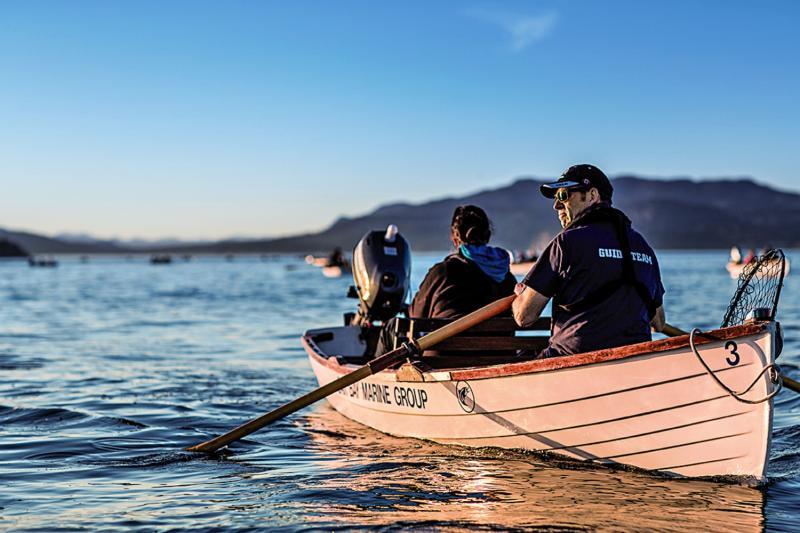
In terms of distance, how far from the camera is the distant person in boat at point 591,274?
22.8 feet

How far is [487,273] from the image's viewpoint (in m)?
9.29

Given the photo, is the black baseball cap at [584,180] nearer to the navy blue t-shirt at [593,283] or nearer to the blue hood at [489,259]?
the navy blue t-shirt at [593,283]

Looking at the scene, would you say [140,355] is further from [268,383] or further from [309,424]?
[309,424]

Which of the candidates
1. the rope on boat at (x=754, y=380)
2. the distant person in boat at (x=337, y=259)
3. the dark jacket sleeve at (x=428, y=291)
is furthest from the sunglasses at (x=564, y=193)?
the distant person in boat at (x=337, y=259)

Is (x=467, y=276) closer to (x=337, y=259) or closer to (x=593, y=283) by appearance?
(x=593, y=283)

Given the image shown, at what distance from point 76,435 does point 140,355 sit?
8600mm

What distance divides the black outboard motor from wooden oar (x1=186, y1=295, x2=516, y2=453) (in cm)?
384

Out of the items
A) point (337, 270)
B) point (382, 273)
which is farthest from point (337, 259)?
point (382, 273)

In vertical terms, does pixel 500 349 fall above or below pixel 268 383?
above

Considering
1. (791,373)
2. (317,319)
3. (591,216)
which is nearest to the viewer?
(591,216)

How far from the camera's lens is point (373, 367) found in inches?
350

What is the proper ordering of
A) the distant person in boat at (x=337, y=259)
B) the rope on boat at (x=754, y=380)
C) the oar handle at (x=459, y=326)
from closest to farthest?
1. the rope on boat at (x=754, y=380)
2. the oar handle at (x=459, y=326)
3. the distant person in boat at (x=337, y=259)

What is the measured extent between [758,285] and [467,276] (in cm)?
291

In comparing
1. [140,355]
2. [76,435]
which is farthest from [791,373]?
[140,355]
